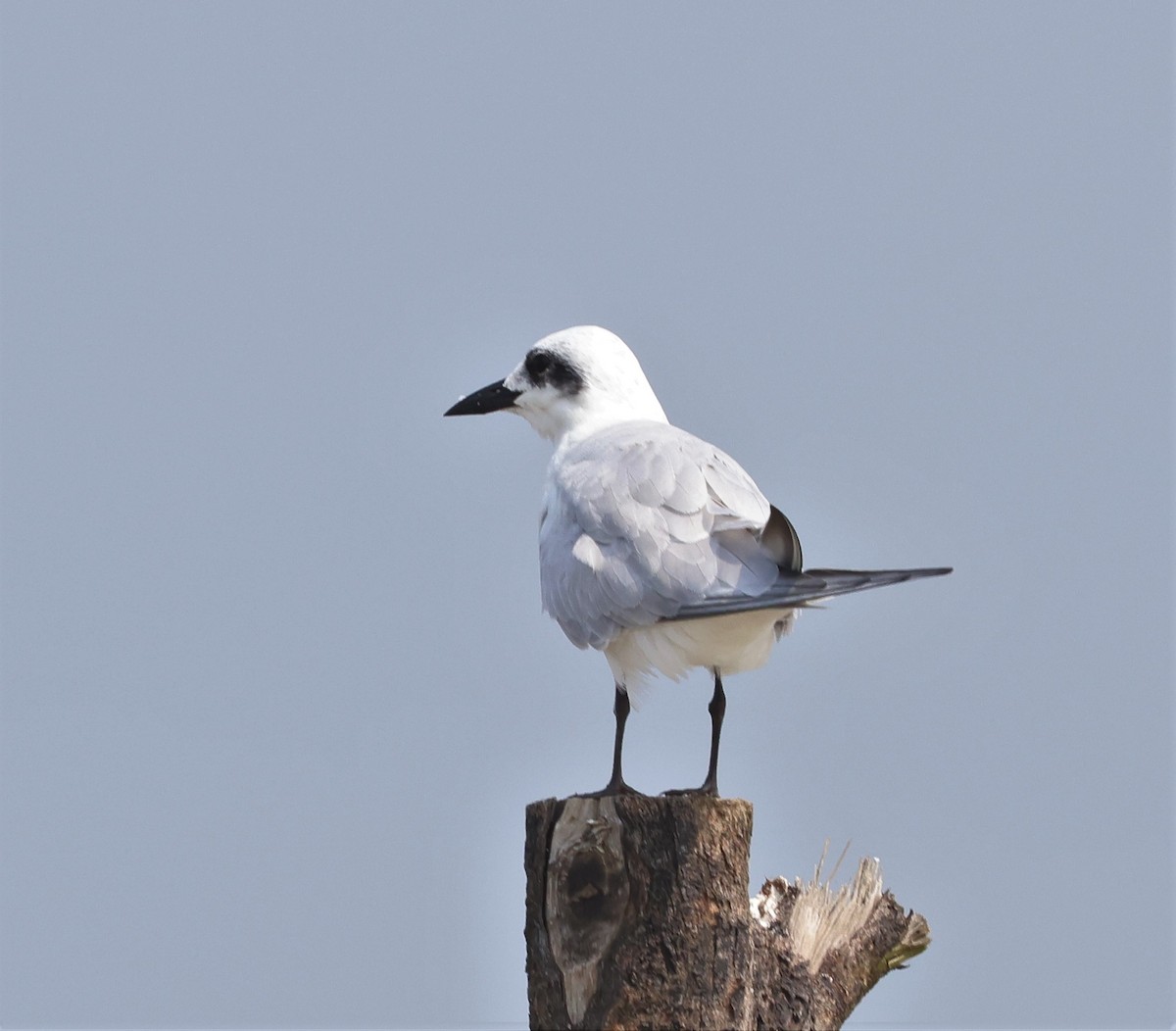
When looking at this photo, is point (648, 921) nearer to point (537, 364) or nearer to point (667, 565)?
point (667, 565)

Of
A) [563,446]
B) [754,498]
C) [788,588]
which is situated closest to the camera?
[788,588]

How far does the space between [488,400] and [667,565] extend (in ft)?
8.05

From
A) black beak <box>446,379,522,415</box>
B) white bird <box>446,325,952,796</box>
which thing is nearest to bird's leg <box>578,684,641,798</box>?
white bird <box>446,325,952,796</box>

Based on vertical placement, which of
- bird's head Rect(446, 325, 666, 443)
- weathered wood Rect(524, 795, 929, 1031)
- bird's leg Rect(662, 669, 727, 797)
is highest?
bird's head Rect(446, 325, 666, 443)

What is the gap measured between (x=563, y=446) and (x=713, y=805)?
2375mm

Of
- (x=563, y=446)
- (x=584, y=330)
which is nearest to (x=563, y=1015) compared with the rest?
(x=563, y=446)

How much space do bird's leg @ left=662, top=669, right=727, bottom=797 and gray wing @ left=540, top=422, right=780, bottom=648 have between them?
32.5 inches

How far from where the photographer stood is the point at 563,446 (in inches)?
338

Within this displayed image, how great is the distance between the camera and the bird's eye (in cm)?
890

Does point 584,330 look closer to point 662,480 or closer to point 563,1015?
point 662,480

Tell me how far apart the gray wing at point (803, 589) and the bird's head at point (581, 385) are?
1.97 m

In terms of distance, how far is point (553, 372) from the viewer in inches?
349

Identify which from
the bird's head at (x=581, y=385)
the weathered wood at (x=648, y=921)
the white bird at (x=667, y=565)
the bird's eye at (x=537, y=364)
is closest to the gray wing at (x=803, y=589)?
the white bird at (x=667, y=565)

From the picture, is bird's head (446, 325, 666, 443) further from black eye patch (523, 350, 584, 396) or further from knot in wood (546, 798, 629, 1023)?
knot in wood (546, 798, 629, 1023)
